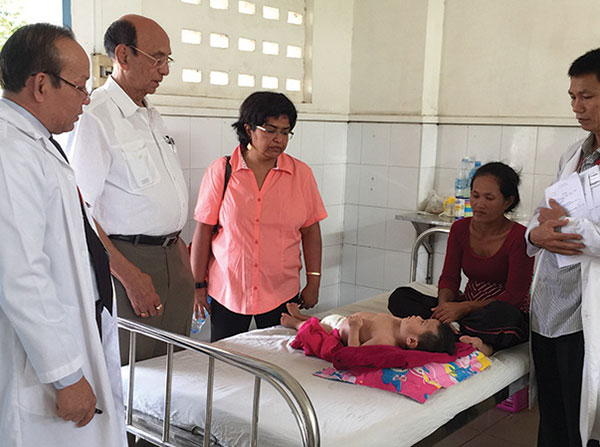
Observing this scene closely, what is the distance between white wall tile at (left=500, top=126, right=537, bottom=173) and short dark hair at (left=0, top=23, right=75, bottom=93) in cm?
332

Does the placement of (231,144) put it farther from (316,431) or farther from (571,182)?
(316,431)

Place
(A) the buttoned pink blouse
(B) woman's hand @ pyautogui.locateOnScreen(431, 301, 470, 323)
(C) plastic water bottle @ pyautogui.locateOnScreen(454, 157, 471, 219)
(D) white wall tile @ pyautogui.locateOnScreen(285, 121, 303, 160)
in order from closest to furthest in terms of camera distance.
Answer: (B) woman's hand @ pyautogui.locateOnScreen(431, 301, 470, 323)
(A) the buttoned pink blouse
(C) plastic water bottle @ pyautogui.locateOnScreen(454, 157, 471, 219)
(D) white wall tile @ pyautogui.locateOnScreen(285, 121, 303, 160)

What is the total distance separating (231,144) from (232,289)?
1236 mm

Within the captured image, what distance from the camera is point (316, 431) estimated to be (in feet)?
5.71

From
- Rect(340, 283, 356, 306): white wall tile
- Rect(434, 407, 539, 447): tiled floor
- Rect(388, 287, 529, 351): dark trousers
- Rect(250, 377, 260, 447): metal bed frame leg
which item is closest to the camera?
Rect(250, 377, 260, 447): metal bed frame leg

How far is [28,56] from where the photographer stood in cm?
153

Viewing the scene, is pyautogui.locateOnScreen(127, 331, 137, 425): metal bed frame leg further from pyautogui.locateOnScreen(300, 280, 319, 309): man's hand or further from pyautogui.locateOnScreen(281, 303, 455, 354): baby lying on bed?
pyautogui.locateOnScreen(300, 280, 319, 309): man's hand

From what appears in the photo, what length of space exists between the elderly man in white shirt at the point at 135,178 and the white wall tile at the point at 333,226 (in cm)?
243

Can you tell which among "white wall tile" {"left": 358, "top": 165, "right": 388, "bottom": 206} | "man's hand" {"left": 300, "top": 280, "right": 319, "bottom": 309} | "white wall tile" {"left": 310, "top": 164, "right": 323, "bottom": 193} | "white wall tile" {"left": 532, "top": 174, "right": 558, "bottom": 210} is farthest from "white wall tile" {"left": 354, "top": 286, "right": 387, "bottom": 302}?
"man's hand" {"left": 300, "top": 280, "right": 319, "bottom": 309}

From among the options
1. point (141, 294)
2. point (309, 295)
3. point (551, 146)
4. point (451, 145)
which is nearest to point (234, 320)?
point (309, 295)

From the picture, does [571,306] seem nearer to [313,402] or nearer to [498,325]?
[498,325]

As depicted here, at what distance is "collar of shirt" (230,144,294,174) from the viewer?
125 inches

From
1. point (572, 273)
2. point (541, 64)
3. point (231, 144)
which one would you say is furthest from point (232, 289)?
point (541, 64)

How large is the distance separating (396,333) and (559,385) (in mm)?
663
